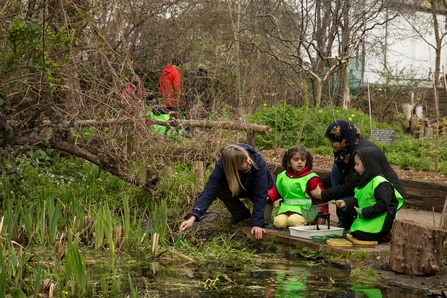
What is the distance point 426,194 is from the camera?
27.4ft

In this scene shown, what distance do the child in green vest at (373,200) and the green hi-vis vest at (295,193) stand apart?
660 millimetres

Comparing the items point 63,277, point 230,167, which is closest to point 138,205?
point 230,167

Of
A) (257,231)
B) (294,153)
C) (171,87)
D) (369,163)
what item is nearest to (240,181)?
(257,231)

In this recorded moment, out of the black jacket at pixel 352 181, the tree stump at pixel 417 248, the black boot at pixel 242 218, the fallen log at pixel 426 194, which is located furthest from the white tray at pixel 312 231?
the fallen log at pixel 426 194

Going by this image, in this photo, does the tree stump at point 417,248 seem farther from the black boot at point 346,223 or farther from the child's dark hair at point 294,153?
the child's dark hair at point 294,153

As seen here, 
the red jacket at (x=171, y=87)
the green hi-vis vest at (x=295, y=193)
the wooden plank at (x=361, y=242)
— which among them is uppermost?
the red jacket at (x=171, y=87)

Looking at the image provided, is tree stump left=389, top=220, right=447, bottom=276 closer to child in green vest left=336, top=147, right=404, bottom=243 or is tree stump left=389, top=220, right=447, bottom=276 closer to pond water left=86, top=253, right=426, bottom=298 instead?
pond water left=86, top=253, right=426, bottom=298

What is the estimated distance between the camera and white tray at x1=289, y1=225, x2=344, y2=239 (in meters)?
6.46

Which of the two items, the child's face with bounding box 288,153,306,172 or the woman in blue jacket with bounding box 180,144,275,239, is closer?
the woman in blue jacket with bounding box 180,144,275,239

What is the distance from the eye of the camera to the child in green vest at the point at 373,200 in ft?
20.0

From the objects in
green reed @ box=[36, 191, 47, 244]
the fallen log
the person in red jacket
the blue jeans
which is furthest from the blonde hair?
the person in red jacket

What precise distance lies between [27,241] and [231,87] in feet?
27.5

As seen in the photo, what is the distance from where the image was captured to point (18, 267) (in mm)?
4523

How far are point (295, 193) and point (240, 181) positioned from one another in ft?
1.98
